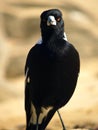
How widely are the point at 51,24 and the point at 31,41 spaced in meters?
7.16

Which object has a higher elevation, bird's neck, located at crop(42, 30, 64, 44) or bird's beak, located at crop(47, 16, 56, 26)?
bird's beak, located at crop(47, 16, 56, 26)

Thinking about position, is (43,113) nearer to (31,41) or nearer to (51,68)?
(51,68)

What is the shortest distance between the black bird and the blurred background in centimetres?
363

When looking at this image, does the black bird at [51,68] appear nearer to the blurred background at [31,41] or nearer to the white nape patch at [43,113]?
the white nape patch at [43,113]

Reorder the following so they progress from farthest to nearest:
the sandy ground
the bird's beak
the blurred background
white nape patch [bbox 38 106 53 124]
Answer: the blurred background → the sandy ground → white nape patch [bbox 38 106 53 124] → the bird's beak

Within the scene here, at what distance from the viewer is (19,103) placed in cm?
1199

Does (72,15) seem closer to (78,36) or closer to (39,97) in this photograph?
(78,36)

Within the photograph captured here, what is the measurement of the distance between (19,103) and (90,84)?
1.38 meters

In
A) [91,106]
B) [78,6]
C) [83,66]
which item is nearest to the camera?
[91,106]

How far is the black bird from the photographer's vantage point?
694cm

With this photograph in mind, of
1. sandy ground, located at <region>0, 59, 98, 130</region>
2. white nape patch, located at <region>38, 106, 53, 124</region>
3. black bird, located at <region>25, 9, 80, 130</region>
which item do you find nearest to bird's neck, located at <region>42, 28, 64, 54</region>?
black bird, located at <region>25, 9, 80, 130</region>

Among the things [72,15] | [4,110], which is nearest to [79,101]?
[4,110]

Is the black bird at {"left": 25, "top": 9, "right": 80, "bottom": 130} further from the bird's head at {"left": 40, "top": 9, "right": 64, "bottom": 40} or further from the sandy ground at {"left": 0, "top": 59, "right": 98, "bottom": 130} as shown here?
the sandy ground at {"left": 0, "top": 59, "right": 98, "bottom": 130}

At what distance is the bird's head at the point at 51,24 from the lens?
23.0 feet
